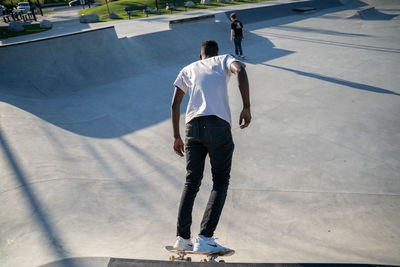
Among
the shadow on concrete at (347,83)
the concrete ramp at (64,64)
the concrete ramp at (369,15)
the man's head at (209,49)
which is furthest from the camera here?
the concrete ramp at (369,15)

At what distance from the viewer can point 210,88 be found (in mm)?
2174

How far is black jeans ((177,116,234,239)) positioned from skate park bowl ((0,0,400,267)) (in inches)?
16.8

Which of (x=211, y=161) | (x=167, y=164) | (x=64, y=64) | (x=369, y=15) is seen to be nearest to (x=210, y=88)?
(x=211, y=161)

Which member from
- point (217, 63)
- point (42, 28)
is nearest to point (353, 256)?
point (217, 63)

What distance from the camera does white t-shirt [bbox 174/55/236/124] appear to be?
85.4 inches

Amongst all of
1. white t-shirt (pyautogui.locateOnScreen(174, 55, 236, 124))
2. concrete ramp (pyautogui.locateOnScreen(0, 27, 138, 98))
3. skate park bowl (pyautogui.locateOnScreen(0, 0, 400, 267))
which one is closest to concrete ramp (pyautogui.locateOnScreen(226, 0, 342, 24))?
skate park bowl (pyautogui.locateOnScreen(0, 0, 400, 267))

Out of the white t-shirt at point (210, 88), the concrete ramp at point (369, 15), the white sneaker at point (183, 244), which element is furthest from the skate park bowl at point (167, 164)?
the concrete ramp at point (369, 15)

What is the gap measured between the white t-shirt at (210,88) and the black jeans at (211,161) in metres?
0.07

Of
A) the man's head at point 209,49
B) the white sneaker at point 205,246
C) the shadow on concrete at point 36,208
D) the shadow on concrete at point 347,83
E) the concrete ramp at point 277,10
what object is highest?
the man's head at point 209,49

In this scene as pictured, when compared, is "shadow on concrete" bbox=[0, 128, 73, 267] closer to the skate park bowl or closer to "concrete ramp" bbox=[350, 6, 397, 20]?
the skate park bowl

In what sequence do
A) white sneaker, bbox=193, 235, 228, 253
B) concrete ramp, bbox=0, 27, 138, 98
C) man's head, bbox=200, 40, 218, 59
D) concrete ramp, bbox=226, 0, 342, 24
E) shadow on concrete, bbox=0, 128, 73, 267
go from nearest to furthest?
white sneaker, bbox=193, 235, 228, 253 < man's head, bbox=200, 40, 218, 59 < shadow on concrete, bbox=0, 128, 73, 267 < concrete ramp, bbox=0, 27, 138, 98 < concrete ramp, bbox=226, 0, 342, 24

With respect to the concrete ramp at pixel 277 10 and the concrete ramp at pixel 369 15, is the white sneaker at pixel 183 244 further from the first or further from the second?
the concrete ramp at pixel 369 15

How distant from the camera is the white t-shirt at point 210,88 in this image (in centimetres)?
217

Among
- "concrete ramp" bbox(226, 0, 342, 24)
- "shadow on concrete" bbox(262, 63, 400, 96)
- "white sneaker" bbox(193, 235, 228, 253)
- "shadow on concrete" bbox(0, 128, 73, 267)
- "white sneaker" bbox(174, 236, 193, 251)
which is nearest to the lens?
"white sneaker" bbox(193, 235, 228, 253)
